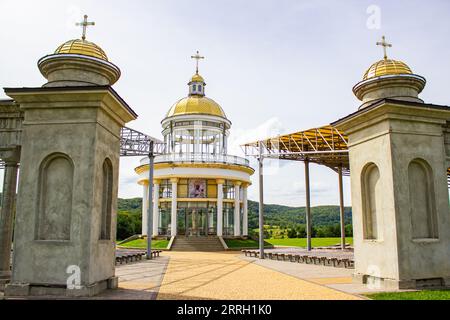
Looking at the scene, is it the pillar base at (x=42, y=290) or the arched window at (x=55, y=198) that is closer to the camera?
the pillar base at (x=42, y=290)

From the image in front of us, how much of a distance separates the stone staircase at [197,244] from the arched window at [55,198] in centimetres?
2563

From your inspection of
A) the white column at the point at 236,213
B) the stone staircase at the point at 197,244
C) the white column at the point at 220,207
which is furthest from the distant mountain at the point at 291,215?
the stone staircase at the point at 197,244

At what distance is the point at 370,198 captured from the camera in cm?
1391

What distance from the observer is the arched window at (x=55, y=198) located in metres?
11.3

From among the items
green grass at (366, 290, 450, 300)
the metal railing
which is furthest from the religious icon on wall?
green grass at (366, 290, 450, 300)

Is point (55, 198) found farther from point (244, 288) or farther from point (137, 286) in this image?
point (244, 288)

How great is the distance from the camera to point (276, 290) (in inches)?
481

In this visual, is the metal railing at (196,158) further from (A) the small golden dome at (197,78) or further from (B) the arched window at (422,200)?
(B) the arched window at (422,200)

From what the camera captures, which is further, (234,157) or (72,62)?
(234,157)

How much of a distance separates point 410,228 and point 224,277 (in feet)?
23.1

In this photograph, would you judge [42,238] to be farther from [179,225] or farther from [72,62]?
[179,225]

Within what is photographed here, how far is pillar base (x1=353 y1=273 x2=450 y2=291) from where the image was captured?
1197 centimetres

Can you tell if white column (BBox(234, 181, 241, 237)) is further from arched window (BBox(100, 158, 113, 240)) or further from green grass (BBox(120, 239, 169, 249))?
arched window (BBox(100, 158, 113, 240))
